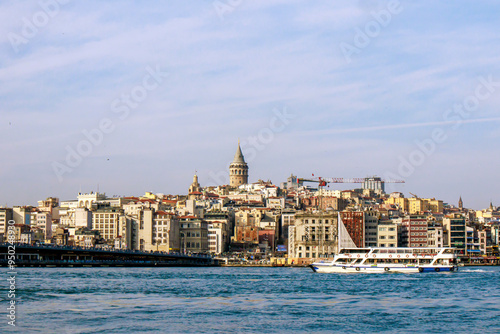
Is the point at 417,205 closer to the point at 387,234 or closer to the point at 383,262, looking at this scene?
the point at 387,234

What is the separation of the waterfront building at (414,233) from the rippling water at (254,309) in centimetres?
6744

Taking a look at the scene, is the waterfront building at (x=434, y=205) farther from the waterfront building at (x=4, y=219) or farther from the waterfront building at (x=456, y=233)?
the waterfront building at (x=4, y=219)

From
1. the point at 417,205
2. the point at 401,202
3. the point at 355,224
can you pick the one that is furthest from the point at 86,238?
the point at 417,205

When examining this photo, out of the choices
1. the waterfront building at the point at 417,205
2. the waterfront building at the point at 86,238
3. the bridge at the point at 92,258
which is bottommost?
the bridge at the point at 92,258

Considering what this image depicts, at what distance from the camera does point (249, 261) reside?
4437 inches

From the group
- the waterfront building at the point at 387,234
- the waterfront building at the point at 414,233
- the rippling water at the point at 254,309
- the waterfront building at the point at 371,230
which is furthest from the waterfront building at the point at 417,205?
the rippling water at the point at 254,309

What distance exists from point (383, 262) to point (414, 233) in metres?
44.8

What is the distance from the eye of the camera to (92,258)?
352 feet

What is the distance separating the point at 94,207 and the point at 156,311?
113944 mm

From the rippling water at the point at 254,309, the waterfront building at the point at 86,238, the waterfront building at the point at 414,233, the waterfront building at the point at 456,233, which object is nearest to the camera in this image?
the rippling water at the point at 254,309

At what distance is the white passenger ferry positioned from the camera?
69688mm

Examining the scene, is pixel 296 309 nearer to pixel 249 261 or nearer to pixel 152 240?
pixel 249 261

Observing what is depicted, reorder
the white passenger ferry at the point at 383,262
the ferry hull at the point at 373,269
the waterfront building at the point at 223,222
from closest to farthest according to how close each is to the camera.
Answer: the ferry hull at the point at 373,269 < the white passenger ferry at the point at 383,262 < the waterfront building at the point at 223,222

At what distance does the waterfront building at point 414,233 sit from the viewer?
114688 mm
